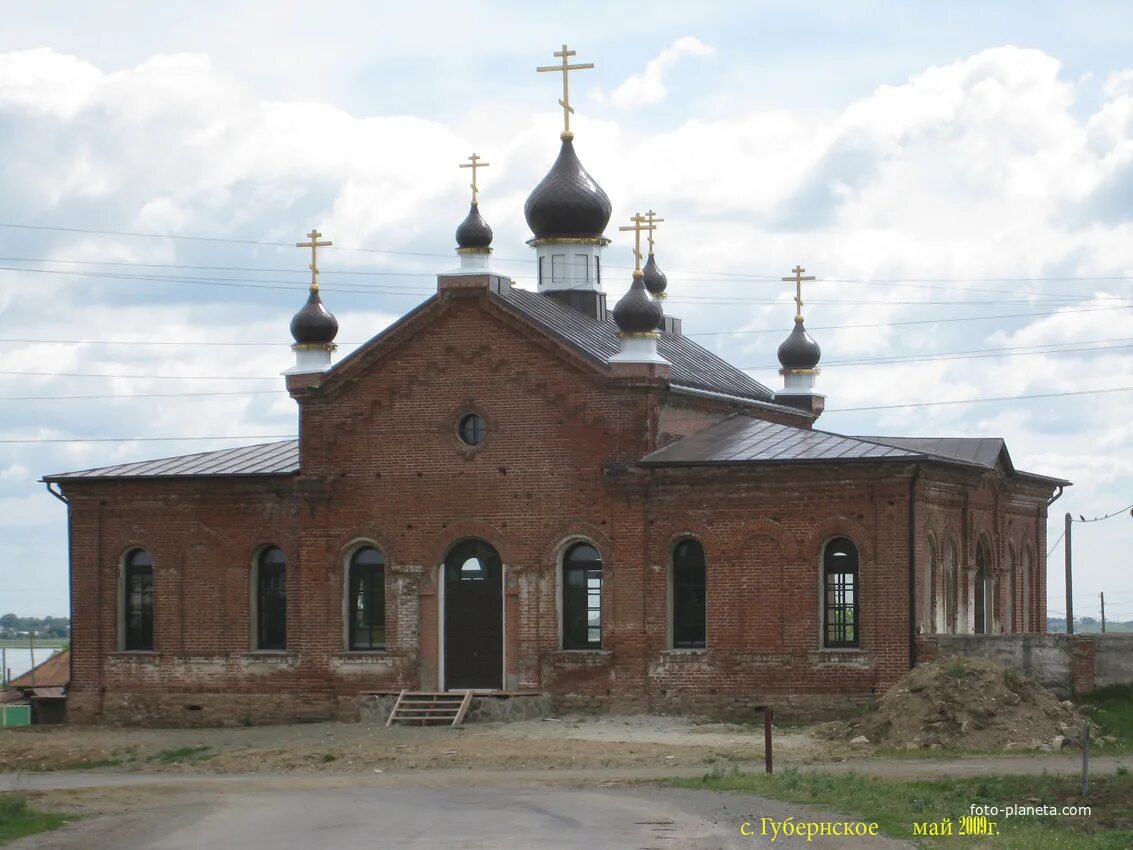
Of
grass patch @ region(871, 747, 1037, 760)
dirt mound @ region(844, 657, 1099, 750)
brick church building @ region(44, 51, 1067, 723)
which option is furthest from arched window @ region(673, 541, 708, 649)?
grass patch @ region(871, 747, 1037, 760)

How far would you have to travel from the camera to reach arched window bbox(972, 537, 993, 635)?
36.9 metres

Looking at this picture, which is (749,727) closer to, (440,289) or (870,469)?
(870,469)

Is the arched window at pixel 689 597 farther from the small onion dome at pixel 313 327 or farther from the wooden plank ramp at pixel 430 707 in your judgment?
the small onion dome at pixel 313 327

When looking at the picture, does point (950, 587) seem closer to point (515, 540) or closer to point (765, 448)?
point (765, 448)

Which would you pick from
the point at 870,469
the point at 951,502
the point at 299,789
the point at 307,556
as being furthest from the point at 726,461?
the point at 299,789

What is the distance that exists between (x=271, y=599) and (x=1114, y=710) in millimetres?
14123

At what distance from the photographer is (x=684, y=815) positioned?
67.4ft

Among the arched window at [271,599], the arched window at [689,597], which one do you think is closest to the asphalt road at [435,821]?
the arched window at [689,597]

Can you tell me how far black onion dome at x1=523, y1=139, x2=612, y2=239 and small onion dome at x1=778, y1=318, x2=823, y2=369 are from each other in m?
5.64

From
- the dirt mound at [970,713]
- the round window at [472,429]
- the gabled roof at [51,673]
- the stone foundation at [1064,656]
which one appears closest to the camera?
the dirt mound at [970,713]

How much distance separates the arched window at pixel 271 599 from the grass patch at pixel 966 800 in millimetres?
12947

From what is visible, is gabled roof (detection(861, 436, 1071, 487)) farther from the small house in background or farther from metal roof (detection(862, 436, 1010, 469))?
the small house in background

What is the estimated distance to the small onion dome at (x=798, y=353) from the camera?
4253 centimetres

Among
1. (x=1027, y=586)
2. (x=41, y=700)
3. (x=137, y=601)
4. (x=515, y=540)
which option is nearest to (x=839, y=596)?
(x=515, y=540)
